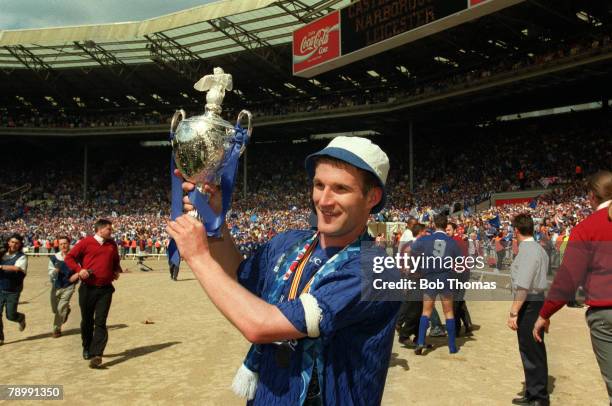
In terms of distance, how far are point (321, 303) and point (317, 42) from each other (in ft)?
75.6

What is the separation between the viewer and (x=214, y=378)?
18.2 ft

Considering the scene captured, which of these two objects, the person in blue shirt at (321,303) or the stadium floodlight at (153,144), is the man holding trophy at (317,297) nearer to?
the person in blue shirt at (321,303)

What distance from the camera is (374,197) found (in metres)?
1.66

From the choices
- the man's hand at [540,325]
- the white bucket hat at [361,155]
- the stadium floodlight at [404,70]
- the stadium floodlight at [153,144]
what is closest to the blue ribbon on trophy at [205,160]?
the white bucket hat at [361,155]

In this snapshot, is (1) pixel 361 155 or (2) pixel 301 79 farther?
(2) pixel 301 79

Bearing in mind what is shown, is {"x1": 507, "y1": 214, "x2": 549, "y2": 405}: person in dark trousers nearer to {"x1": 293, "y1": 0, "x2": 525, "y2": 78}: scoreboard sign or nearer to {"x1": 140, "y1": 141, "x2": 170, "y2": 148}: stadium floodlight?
{"x1": 293, "y1": 0, "x2": 525, "y2": 78}: scoreboard sign

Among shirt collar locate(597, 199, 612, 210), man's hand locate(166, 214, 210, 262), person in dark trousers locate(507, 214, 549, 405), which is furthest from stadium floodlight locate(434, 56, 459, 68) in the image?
man's hand locate(166, 214, 210, 262)

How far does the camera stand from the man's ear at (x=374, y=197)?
5.39 feet

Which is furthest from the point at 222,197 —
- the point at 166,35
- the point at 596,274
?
the point at 166,35

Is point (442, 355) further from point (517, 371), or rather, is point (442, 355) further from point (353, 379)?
point (353, 379)

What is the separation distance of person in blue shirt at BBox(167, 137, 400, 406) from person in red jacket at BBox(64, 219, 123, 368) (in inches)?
199

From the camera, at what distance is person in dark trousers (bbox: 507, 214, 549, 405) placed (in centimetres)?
449

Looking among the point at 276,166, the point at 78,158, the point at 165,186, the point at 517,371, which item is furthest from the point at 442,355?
the point at 78,158

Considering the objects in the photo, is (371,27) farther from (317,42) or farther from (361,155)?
(361,155)
